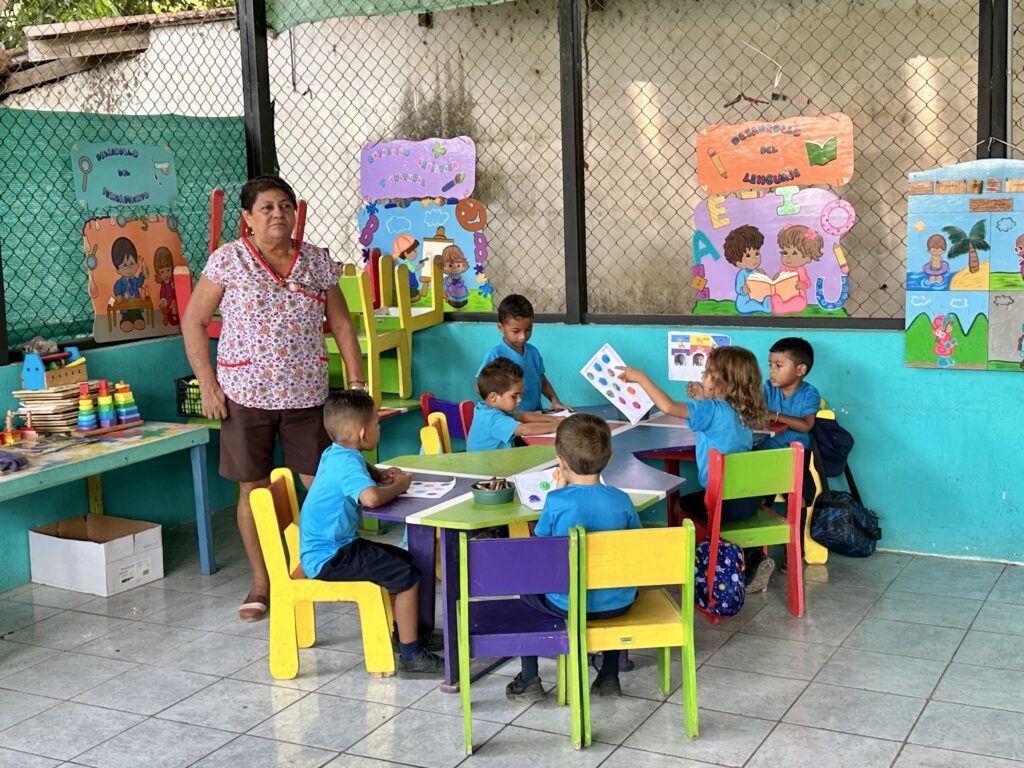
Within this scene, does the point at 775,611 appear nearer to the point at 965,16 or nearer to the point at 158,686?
the point at 158,686

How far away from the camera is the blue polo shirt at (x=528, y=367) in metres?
6.20

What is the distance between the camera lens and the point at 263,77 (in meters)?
7.25

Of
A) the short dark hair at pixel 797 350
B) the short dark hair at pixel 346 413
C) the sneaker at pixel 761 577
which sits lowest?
the sneaker at pixel 761 577

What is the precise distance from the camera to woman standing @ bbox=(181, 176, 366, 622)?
17.5ft

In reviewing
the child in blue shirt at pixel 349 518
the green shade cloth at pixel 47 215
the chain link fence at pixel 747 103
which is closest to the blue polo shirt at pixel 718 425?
the child in blue shirt at pixel 349 518

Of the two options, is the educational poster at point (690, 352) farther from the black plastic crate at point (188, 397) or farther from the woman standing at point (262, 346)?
the black plastic crate at point (188, 397)

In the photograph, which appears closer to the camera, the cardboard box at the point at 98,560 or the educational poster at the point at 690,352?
the cardboard box at the point at 98,560

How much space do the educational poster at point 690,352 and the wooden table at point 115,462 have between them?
2.49 m

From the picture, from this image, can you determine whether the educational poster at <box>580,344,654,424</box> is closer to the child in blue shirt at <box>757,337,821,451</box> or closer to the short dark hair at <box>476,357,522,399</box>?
the child in blue shirt at <box>757,337,821,451</box>

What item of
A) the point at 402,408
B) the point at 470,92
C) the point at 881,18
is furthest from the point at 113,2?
the point at 881,18

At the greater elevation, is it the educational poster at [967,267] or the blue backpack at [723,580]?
the educational poster at [967,267]

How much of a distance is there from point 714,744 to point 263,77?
16.4ft

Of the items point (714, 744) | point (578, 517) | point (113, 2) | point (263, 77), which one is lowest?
point (714, 744)

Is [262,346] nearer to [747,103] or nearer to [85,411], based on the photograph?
[85,411]
